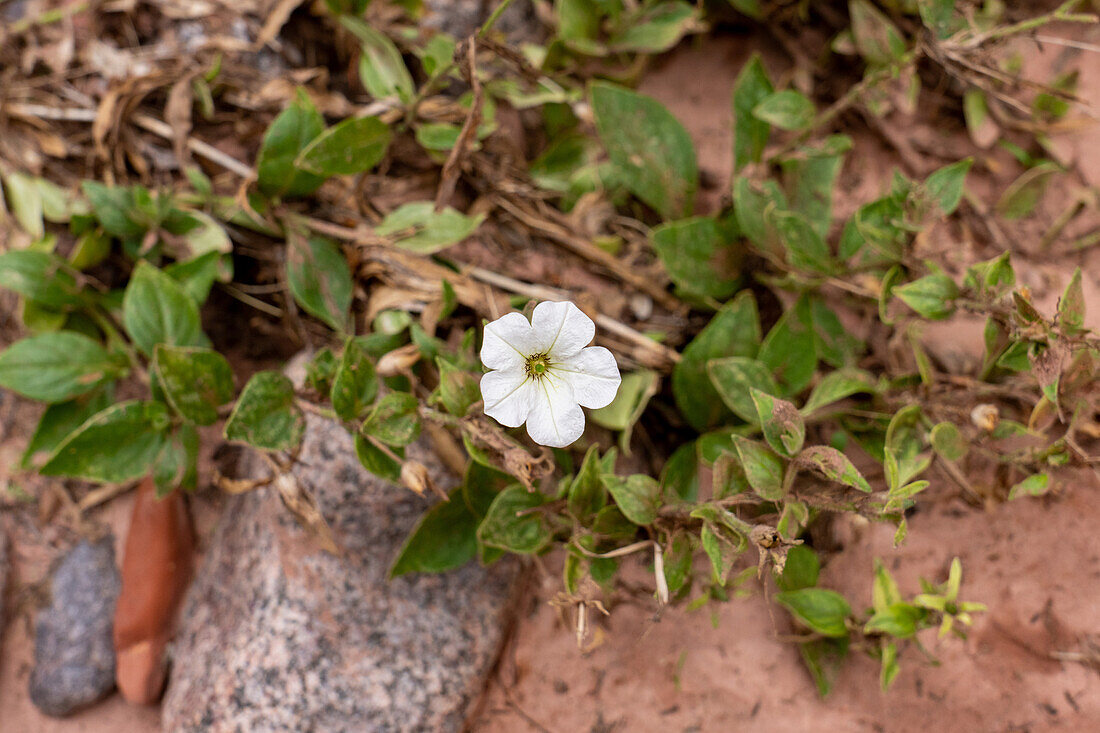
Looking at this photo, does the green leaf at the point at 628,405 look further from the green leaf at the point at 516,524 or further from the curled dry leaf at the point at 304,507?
the curled dry leaf at the point at 304,507

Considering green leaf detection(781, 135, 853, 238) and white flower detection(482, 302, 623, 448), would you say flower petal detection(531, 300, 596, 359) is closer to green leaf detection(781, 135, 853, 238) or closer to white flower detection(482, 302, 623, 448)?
white flower detection(482, 302, 623, 448)

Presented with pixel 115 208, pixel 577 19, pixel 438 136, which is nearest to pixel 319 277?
pixel 438 136

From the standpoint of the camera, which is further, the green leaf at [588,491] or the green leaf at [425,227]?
the green leaf at [425,227]

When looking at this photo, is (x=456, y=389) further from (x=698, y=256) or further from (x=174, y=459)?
(x=698, y=256)

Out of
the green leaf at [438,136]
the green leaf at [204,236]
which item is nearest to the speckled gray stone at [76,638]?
the green leaf at [204,236]

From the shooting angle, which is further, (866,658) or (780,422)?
(866,658)

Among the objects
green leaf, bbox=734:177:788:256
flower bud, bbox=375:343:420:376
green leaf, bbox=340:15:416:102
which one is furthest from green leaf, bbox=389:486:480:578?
green leaf, bbox=340:15:416:102
